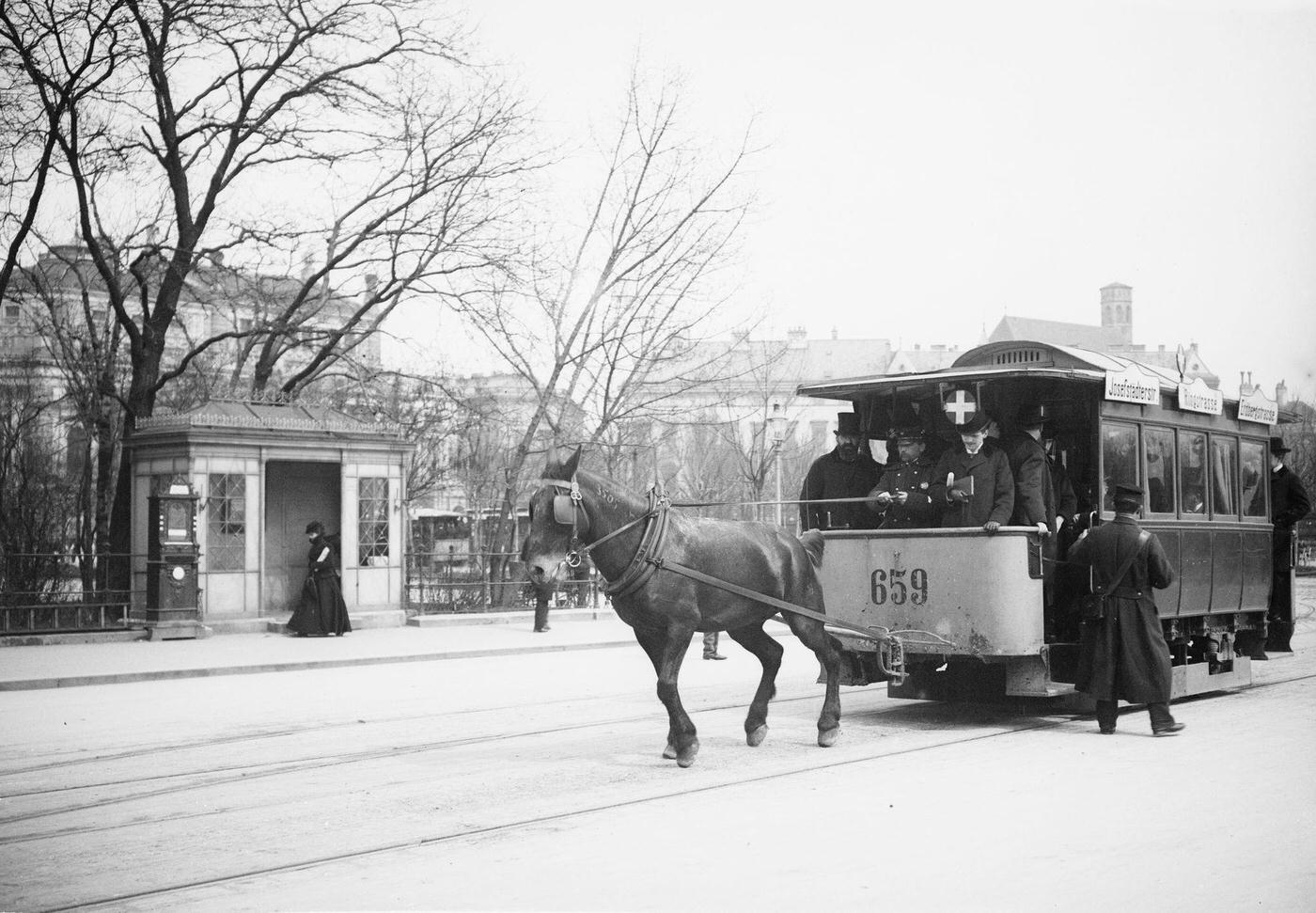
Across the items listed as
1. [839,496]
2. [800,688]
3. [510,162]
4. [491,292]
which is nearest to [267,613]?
[491,292]

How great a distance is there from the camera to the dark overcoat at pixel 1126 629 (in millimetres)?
10664

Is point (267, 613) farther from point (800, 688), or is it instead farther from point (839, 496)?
point (839, 496)

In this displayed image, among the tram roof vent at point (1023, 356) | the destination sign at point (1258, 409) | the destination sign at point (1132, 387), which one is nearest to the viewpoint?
the destination sign at point (1132, 387)

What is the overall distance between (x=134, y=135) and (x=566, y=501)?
54.2 feet

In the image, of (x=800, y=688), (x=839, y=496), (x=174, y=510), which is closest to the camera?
(x=839, y=496)

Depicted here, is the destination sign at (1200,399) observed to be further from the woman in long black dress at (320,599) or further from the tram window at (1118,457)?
the woman in long black dress at (320,599)

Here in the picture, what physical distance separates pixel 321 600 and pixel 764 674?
1375 centimetres

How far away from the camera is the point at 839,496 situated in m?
12.9

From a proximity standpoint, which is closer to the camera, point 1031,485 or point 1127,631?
point 1127,631

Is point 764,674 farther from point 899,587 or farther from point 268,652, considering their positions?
point 268,652

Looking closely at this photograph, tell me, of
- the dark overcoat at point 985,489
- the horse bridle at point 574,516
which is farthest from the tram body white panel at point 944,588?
the horse bridle at point 574,516

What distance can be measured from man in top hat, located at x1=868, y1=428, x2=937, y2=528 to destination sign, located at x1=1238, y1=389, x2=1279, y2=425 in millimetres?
3920

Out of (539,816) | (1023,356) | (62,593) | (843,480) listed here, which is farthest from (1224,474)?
(62,593)

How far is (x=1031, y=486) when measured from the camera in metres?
11.1
